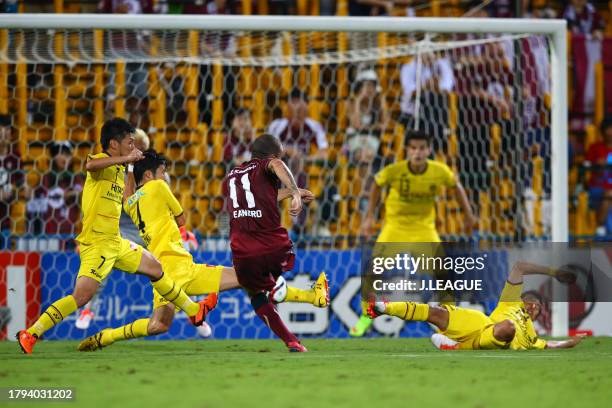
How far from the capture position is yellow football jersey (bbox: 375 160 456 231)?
9664mm

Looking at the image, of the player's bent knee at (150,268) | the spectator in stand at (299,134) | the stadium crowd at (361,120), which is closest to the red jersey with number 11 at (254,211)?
the player's bent knee at (150,268)

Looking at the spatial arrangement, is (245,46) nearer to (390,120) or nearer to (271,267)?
(390,120)

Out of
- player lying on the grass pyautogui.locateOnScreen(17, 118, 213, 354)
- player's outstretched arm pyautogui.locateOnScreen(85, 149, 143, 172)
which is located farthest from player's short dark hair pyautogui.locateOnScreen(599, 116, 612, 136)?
player's outstretched arm pyautogui.locateOnScreen(85, 149, 143, 172)

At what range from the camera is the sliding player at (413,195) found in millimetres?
9594

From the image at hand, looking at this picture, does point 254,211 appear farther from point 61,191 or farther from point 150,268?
point 61,191

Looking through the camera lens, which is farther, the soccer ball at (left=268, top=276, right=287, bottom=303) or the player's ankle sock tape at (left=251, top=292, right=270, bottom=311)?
the soccer ball at (left=268, top=276, right=287, bottom=303)

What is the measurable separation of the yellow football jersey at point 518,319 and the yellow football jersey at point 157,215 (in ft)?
7.88

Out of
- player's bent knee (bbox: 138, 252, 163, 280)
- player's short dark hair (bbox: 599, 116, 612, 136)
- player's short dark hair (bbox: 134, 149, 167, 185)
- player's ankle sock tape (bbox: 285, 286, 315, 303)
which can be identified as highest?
player's short dark hair (bbox: 599, 116, 612, 136)

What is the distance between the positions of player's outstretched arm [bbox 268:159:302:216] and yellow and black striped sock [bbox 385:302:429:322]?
1273mm

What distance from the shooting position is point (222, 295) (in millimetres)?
10188

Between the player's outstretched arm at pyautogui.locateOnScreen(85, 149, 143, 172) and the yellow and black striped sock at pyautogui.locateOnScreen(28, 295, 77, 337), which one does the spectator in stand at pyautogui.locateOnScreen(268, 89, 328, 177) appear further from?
the yellow and black striped sock at pyautogui.locateOnScreen(28, 295, 77, 337)

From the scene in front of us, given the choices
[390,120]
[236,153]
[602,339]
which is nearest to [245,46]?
[236,153]

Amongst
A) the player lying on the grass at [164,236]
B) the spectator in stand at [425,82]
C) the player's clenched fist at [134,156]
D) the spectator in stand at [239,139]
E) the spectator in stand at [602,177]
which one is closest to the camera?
the player's clenched fist at [134,156]

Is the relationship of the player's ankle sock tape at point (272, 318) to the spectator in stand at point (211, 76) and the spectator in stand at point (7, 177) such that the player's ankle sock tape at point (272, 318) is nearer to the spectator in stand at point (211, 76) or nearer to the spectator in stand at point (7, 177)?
the spectator in stand at point (211, 76)
